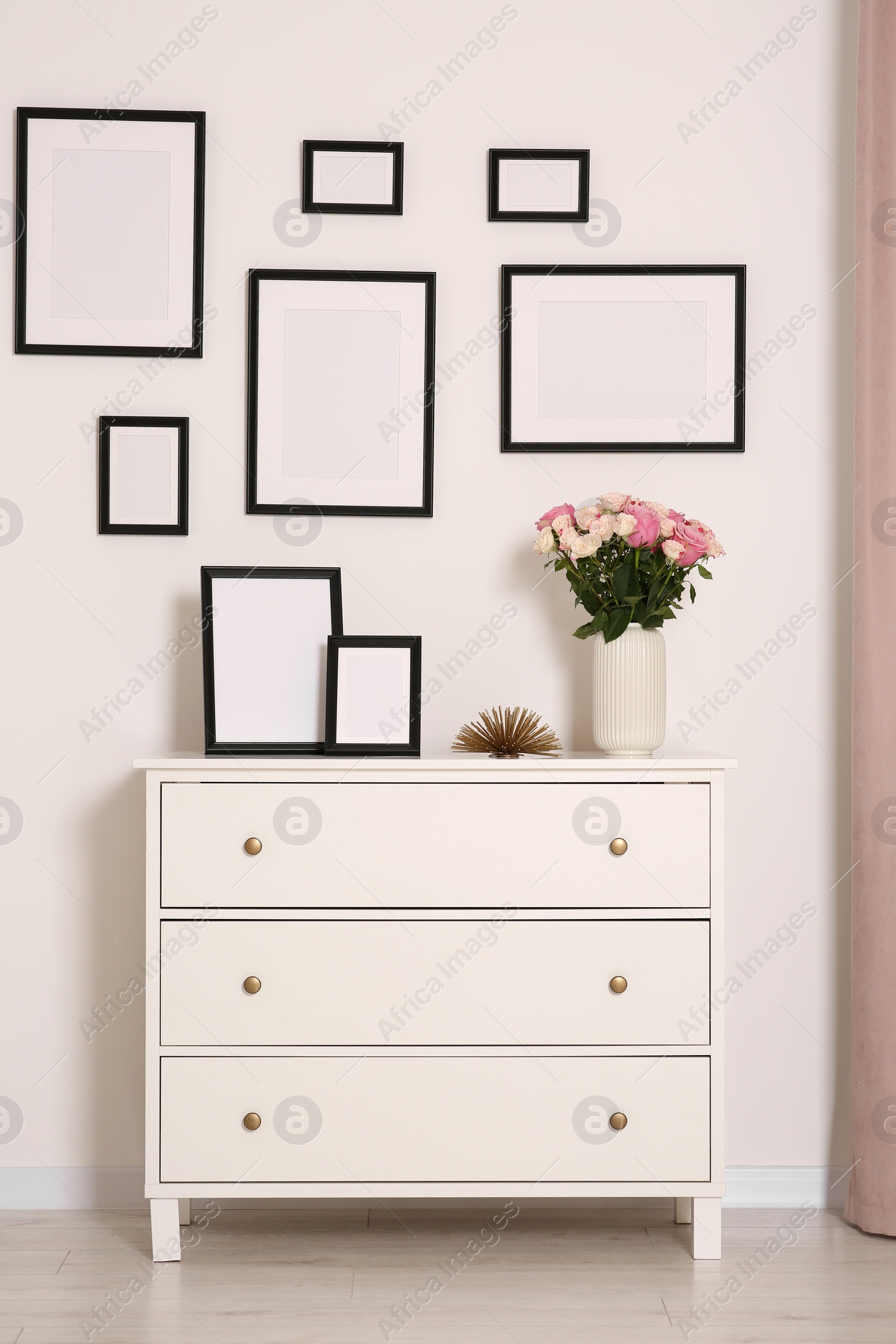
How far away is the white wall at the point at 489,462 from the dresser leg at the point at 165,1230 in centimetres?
41

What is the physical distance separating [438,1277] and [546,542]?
1.51 meters

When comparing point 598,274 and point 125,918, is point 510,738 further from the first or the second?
point 598,274

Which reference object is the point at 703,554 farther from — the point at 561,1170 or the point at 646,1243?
the point at 646,1243

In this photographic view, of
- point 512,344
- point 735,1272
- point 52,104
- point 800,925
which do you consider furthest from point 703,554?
point 52,104

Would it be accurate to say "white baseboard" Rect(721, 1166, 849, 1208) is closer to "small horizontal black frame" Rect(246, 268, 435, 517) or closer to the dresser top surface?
the dresser top surface

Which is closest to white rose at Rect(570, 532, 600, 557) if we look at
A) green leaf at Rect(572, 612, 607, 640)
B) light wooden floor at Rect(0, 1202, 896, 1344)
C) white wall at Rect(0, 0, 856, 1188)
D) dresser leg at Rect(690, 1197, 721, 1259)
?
green leaf at Rect(572, 612, 607, 640)

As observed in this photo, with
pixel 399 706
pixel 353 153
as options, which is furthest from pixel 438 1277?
pixel 353 153

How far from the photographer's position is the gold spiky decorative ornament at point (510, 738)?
87.0 inches

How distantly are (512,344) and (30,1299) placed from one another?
225cm

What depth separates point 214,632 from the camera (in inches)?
89.0

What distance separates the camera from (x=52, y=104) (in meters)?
2.45

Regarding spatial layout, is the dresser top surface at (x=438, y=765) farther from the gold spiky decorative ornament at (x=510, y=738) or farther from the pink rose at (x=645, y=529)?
the pink rose at (x=645, y=529)

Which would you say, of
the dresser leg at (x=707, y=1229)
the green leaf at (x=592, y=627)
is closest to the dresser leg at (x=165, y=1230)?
the dresser leg at (x=707, y=1229)

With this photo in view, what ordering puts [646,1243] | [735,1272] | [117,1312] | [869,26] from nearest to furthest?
[117,1312]
[735,1272]
[646,1243]
[869,26]
